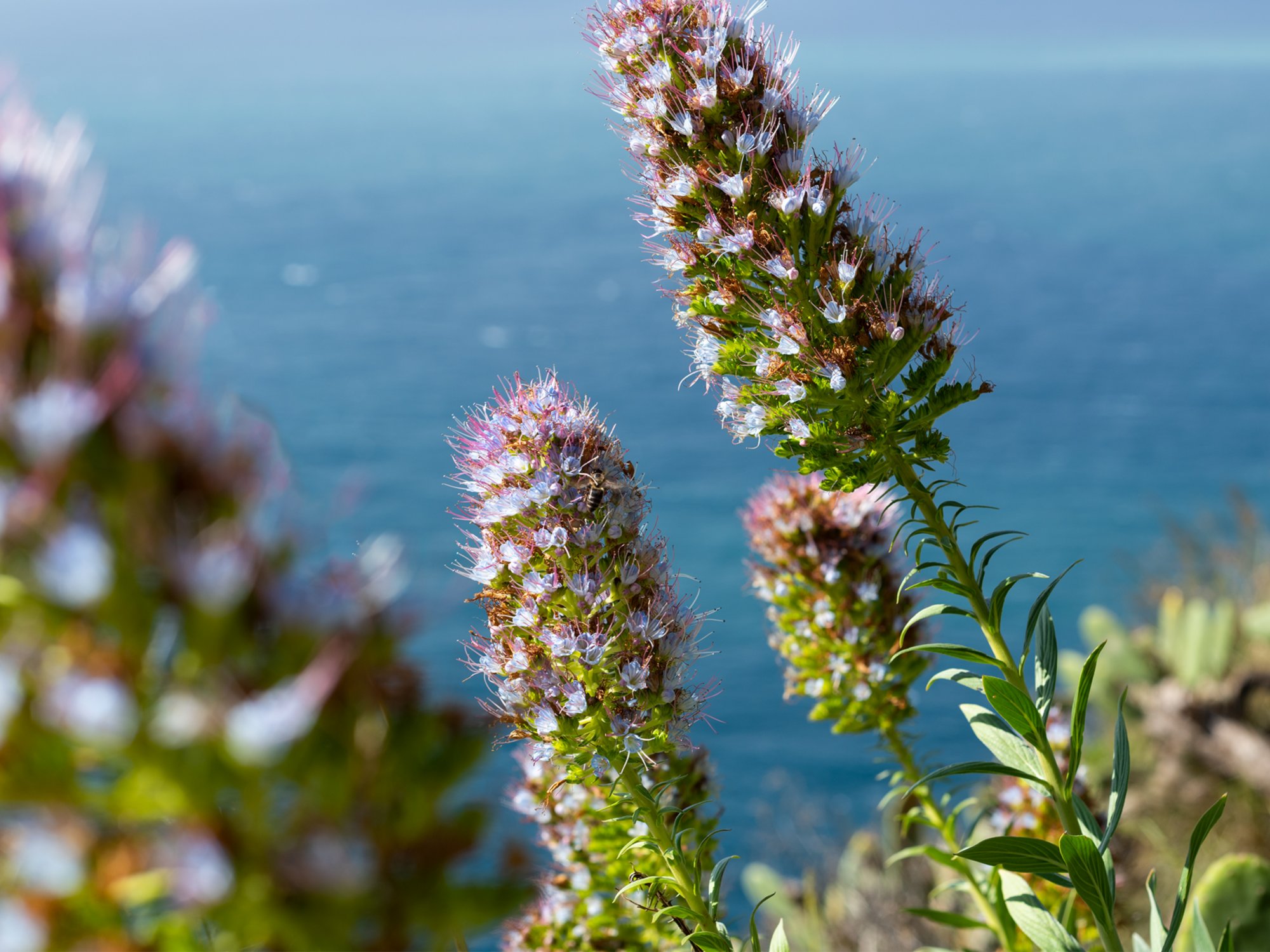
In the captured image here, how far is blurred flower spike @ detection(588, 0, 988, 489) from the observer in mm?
2592

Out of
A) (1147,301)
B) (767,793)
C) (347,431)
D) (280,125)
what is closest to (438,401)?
(347,431)

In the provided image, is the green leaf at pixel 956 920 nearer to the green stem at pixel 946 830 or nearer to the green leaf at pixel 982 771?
the green stem at pixel 946 830

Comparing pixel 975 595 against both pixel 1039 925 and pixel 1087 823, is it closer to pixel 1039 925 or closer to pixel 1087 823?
pixel 1087 823

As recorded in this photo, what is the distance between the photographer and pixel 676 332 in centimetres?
7394

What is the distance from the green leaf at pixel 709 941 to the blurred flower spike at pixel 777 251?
1031mm

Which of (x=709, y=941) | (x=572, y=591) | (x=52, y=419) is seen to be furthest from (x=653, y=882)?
(x=52, y=419)

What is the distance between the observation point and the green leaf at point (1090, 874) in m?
2.37

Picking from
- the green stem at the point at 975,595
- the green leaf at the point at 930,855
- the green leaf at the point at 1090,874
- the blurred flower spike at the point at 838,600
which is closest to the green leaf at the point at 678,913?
the green leaf at the point at 930,855

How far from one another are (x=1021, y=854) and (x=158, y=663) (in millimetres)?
2131

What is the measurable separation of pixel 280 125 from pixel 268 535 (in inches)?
7622

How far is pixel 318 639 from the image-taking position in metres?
0.96

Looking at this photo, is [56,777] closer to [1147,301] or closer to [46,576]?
[46,576]

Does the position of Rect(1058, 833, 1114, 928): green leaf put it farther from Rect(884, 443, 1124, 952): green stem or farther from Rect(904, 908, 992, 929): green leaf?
Rect(904, 908, 992, 929): green leaf

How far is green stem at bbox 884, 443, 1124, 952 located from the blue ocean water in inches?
22.8
